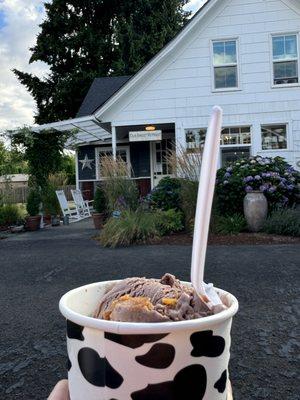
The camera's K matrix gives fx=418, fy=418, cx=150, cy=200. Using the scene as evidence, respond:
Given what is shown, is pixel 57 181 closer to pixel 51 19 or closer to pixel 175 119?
pixel 175 119

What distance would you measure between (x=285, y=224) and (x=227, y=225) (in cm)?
110

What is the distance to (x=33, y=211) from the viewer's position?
1112cm

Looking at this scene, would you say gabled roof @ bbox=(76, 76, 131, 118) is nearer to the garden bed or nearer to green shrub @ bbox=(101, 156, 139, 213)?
green shrub @ bbox=(101, 156, 139, 213)

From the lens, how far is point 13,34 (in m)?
20.2

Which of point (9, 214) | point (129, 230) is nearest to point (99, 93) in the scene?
point (9, 214)

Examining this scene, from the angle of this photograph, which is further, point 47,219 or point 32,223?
point 47,219

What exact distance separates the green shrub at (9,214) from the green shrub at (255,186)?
5.90 meters

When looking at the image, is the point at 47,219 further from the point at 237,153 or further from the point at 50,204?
the point at 237,153

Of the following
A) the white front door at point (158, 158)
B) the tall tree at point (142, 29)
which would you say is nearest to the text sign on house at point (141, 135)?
the white front door at point (158, 158)

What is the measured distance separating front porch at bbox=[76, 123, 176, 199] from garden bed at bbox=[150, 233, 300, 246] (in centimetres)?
650

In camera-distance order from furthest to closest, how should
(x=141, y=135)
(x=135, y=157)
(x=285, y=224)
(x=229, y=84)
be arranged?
A: (x=135, y=157) → (x=141, y=135) → (x=229, y=84) → (x=285, y=224)

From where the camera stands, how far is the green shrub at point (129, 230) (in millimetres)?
7469

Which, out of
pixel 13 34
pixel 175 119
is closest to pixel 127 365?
pixel 175 119

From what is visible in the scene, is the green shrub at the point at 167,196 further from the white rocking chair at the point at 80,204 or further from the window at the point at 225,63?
the white rocking chair at the point at 80,204
